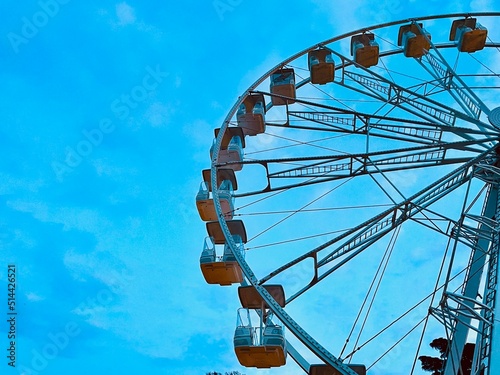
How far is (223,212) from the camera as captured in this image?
16.0 m

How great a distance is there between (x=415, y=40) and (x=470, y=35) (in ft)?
6.71

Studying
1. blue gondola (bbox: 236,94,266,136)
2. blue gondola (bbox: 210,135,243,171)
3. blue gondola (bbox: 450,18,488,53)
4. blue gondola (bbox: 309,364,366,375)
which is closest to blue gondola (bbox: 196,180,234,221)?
blue gondola (bbox: 210,135,243,171)

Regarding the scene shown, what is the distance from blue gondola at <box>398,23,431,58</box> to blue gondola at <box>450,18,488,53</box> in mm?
1346

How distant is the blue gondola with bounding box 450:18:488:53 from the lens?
21.4 metres

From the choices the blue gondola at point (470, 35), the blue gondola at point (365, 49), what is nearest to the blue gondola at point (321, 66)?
the blue gondola at point (365, 49)

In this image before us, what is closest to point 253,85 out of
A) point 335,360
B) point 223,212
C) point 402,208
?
point 223,212

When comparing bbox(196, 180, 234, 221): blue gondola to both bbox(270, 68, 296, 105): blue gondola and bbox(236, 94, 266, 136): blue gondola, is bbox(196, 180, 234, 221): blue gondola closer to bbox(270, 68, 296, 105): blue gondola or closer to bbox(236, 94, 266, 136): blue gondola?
bbox(236, 94, 266, 136): blue gondola

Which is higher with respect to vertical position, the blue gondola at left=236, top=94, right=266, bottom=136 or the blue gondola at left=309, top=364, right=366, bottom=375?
the blue gondola at left=236, top=94, right=266, bottom=136

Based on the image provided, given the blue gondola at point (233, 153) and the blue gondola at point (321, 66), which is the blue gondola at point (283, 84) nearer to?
the blue gondola at point (321, 66)

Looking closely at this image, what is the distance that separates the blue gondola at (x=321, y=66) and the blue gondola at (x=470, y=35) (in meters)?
4.60

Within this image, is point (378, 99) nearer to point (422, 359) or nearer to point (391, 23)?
point (391, 23)

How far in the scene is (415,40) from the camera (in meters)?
20.9

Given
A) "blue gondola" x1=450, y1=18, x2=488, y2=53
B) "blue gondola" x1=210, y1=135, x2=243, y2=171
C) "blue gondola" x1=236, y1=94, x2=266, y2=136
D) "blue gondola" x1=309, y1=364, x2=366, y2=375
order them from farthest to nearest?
"blue gondola" x1=450, y1=18, x2=488, y2=53
"blue gondola" x1=236, y1=94, x2=266, y2=136
"blue gondola" x1=210, y1=135, x2=243, y2=171
"blue gondola" x1=309, y1=364, x2=366, y2=375

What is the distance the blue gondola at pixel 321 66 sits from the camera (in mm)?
20641
